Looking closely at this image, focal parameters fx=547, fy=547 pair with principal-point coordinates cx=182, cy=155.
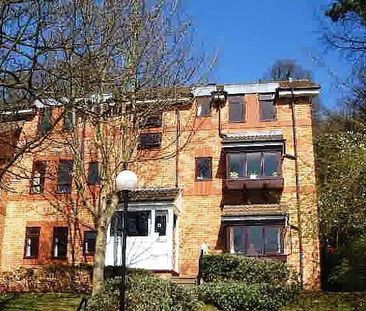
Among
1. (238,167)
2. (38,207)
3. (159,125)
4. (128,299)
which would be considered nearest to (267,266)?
(238,167)

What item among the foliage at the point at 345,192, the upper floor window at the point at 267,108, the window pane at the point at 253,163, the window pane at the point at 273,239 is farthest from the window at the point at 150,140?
the foliage at the point at 345,192

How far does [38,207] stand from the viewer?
2950cm

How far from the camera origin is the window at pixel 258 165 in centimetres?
2720

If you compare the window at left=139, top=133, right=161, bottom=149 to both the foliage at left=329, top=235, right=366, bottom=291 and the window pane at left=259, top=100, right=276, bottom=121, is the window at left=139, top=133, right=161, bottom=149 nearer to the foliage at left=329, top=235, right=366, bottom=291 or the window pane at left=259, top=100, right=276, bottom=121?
the window pane at left=259, top=100, right=276, bottom=121

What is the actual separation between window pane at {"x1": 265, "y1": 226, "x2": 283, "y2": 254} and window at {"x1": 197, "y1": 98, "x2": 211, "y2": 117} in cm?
740

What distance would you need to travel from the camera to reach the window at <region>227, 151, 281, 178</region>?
2720 cm

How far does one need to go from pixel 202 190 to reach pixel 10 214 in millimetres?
10597

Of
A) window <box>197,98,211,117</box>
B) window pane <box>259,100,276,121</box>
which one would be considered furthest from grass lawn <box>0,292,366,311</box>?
window <box>197,98,211,117</box>

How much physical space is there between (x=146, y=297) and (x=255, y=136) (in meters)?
13.1

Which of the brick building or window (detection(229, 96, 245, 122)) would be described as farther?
window (detection(229, 96, 245, 122))

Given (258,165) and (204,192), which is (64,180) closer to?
(204,192)

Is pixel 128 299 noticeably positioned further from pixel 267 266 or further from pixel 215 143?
pixel 215 143

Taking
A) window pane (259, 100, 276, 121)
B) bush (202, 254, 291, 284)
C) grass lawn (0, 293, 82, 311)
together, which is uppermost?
window pane (259, 100, 276, 121)

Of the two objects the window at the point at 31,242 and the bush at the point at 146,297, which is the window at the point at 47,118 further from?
the window at the point at 31,242
